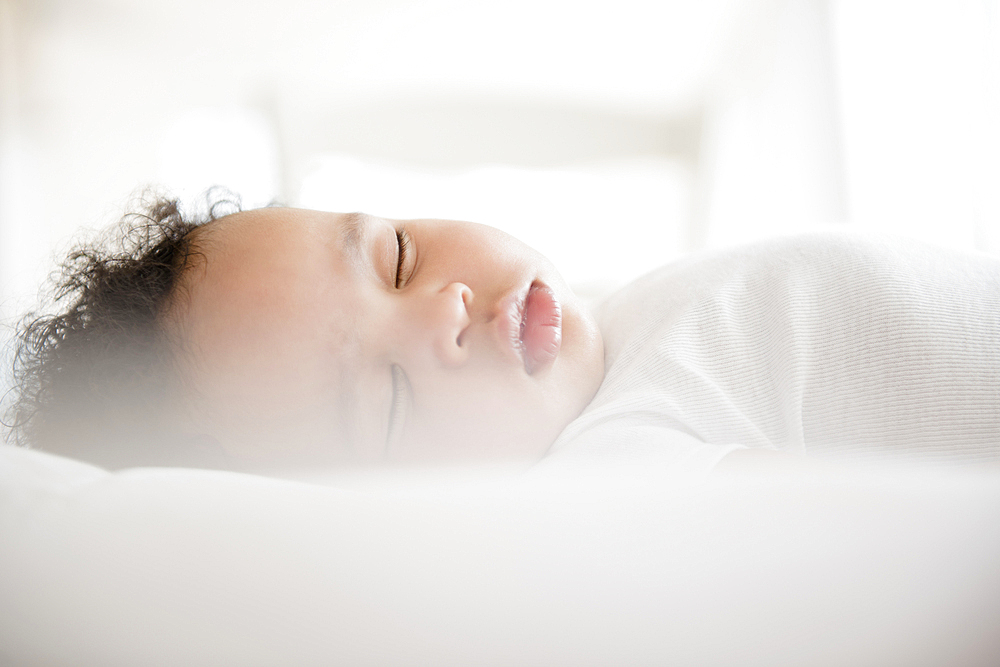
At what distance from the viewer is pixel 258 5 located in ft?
5.17

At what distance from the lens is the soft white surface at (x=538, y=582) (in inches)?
11.7

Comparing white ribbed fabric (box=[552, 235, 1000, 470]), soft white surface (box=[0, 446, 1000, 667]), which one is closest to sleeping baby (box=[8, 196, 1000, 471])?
white ribbed fabric (box=[552, 235, 1000, 470])

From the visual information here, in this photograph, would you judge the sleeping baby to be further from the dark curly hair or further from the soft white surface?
the soft white surface

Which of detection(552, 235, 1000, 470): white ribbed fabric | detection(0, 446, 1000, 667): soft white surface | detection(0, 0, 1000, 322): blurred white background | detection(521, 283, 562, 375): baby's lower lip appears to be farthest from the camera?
detection(0, 0, 1000, 322): blurred white background

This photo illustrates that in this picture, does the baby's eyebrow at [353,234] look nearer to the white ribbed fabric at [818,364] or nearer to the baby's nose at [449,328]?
the baby's nose at [449,328]

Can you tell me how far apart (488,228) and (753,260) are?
34cm

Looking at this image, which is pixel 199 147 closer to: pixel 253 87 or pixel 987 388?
pixel 253 87

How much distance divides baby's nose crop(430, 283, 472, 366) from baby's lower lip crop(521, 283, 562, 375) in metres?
0.07

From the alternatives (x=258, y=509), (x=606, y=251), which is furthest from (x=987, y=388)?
(x=606, y=251)

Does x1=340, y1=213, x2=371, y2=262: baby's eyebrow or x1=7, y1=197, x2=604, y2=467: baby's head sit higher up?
x1=340, y1=213, x2=371, y2=262: baby's eyebrow

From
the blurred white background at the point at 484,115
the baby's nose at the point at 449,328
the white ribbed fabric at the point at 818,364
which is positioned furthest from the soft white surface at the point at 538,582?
the blurred white background at the point at 484,115

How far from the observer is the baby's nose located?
1.98ft

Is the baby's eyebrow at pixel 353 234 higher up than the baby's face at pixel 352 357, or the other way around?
the baby's eyebrow at pixel 353 234

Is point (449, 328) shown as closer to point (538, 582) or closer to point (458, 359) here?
point (458, 359)
